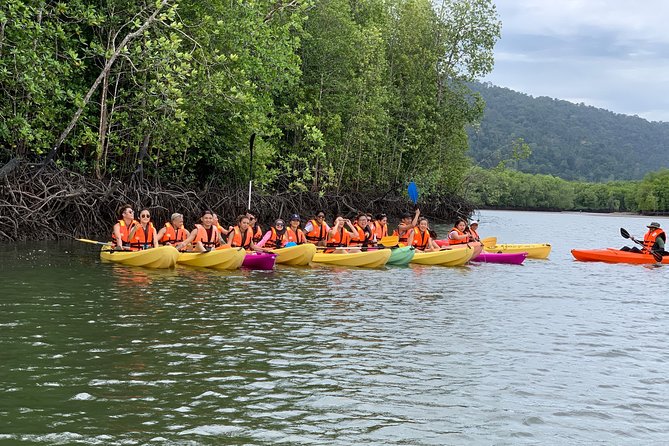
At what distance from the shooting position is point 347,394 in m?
6.57

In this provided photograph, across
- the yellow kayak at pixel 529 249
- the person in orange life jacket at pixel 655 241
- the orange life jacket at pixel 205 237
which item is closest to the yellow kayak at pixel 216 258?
the orange life jacket at pixel 205 237

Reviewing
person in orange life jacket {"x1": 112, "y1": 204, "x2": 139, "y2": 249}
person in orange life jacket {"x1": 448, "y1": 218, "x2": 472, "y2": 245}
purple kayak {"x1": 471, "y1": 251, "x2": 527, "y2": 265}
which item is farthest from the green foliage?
purple kayak {"x1": 471, "y1": 251, "x2": 527, "y2": 265}

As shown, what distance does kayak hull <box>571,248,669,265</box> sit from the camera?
67.9 ft

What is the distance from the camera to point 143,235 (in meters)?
15.3

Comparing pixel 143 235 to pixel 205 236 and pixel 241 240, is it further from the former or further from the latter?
pixel 241 240

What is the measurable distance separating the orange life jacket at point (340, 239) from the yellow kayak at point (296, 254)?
1170 mm

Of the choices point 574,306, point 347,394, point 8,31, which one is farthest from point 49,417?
point 8,31

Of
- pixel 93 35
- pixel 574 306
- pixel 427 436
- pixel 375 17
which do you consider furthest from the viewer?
pixel 375 17

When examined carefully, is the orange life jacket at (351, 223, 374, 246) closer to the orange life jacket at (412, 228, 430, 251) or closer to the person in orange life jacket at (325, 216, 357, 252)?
the person in orange life jacket at (325, 216, 357, 252)

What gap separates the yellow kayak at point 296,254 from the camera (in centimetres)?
1612

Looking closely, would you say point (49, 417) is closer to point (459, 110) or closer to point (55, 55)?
point (55, 55)

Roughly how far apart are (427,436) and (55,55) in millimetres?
16095

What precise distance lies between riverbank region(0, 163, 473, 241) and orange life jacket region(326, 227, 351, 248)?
19.0 ft

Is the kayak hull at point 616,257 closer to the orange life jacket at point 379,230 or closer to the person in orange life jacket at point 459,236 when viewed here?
the person in orange life jacket at point 459,236
